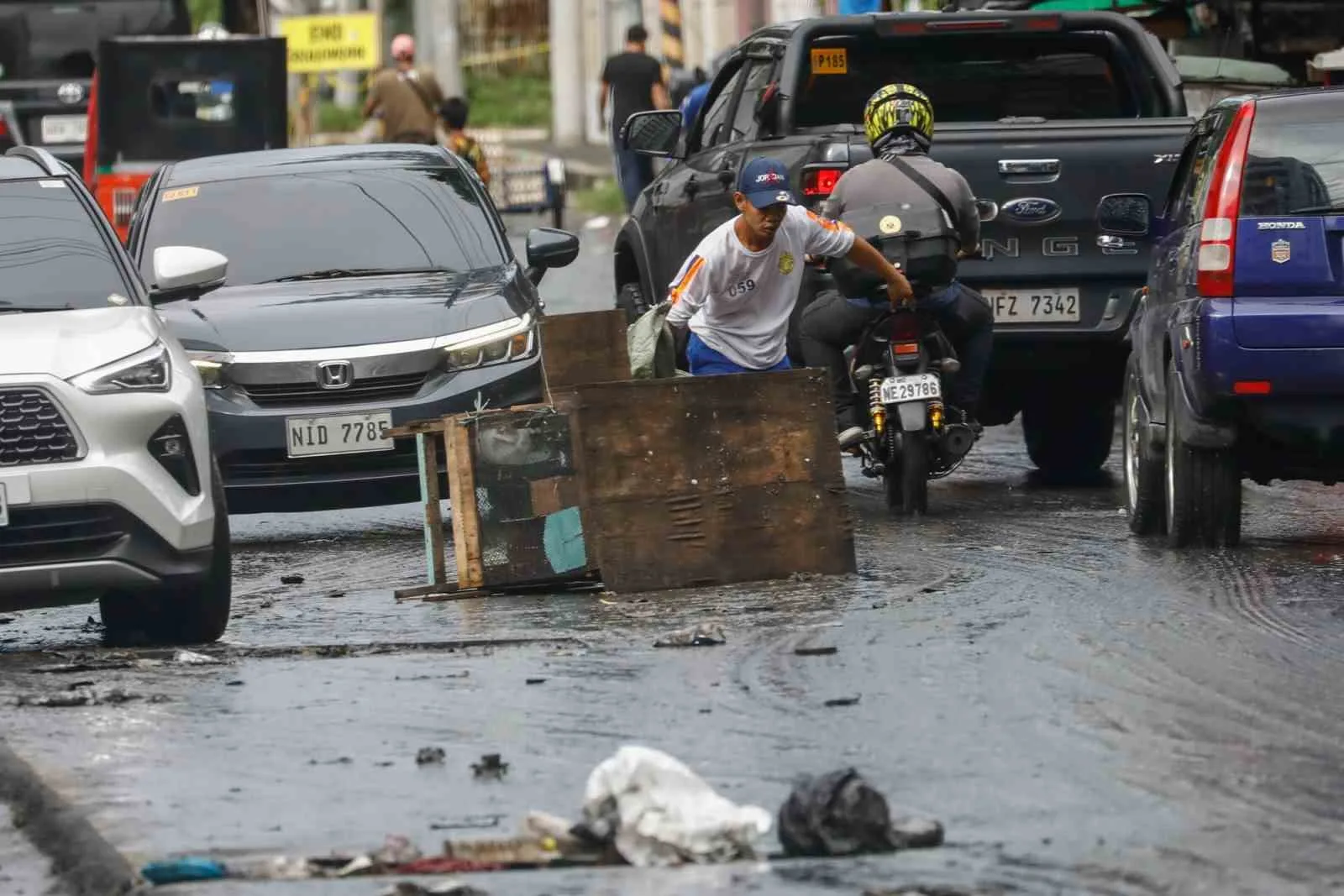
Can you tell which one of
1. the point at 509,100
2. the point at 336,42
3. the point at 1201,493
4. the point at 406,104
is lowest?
the point at 509,100

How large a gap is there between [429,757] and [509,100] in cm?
5872

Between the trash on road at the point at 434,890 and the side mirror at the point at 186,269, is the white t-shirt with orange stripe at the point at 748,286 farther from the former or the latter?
the trash on road at the point at 434,890

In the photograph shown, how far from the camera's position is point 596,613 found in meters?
9.92

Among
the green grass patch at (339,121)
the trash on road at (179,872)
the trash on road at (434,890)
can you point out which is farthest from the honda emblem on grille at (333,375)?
the green grass patch at (339,121)

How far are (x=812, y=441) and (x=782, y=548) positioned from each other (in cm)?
38

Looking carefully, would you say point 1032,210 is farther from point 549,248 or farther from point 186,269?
point 186,269

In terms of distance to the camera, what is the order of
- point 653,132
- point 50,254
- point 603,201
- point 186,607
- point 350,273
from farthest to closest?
point 603,201 → point 653,132 → point 350,273 → point 50,254 → point 186,607

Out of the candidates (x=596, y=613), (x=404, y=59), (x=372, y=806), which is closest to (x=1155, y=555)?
(x=596, y=613)

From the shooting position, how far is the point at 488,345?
1285 centimetres

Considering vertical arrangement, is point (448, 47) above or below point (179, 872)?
→ below

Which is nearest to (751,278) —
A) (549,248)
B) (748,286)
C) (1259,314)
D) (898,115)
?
(748,286)

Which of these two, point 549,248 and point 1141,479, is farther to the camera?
point 549,248

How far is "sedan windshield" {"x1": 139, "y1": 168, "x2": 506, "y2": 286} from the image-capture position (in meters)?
13.7

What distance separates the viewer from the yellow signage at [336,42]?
45656 millimetres
